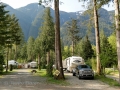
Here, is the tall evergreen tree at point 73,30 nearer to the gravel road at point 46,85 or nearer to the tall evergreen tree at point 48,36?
the tall evergreen tree at point 48,36

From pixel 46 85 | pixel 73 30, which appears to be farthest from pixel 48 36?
pixel 46 85

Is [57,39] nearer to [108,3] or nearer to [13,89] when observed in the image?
[108,3]

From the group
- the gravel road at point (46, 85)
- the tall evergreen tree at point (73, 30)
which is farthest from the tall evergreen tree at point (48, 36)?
the gravel road at point (46, 85)

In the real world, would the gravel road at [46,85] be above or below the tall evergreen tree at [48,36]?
below

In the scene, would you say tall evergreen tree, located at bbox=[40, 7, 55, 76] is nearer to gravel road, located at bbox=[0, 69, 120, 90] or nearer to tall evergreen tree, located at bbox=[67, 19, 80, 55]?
tall evergreen tree, located at bbox=[67, 19, 80, 55]

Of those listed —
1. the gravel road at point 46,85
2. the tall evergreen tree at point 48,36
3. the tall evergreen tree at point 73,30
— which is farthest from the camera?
the tall evergreen tree at point 73,30

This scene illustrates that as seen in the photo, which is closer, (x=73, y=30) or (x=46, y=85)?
(x=46, y=85)

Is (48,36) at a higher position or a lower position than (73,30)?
lower

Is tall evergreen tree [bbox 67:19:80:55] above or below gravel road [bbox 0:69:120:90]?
above

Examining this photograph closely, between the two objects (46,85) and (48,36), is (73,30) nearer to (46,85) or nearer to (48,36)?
(48,36)

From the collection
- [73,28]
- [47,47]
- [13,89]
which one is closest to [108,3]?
[13,89]

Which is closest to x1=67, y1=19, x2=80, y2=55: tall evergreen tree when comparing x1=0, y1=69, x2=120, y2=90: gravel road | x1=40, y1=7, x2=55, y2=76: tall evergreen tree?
x1=40, y1=7, x2=55, y2=76: tall evergreen tree

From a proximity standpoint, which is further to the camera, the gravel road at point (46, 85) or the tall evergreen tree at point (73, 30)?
the tall evergreen tree at point (73, 30)

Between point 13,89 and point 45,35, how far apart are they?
44255 mm
